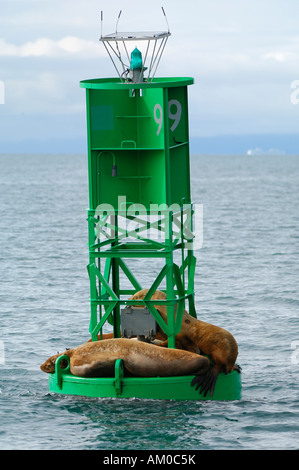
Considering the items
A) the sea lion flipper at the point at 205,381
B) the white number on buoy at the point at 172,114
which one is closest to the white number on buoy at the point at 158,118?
the white number on buoy at the point at 172,114

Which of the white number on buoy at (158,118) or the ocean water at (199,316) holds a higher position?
the white number on buoy at (158,118)

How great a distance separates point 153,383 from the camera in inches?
1216

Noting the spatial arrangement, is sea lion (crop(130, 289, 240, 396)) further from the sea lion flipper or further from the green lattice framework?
the green lattice framework

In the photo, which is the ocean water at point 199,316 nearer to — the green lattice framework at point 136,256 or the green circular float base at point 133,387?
the green circular float base at point 133,387

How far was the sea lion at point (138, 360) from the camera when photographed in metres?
31.0

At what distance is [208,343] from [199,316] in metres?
16.8

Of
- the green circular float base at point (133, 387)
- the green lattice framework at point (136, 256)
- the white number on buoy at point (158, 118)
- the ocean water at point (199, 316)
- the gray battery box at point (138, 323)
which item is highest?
the white number on buoy at point (158, 118)

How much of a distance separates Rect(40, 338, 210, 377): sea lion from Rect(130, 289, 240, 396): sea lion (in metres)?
0.50

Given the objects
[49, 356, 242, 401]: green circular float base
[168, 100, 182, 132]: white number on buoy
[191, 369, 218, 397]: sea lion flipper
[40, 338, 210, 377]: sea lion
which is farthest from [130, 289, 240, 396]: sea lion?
[168, 100, 182, 132]: white number on buoy

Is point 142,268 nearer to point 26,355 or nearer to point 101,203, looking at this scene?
point 26,355

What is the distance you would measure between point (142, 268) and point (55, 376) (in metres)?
36.6

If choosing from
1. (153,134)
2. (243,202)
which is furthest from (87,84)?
(243,202)

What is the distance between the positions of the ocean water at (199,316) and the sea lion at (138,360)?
102 cm
